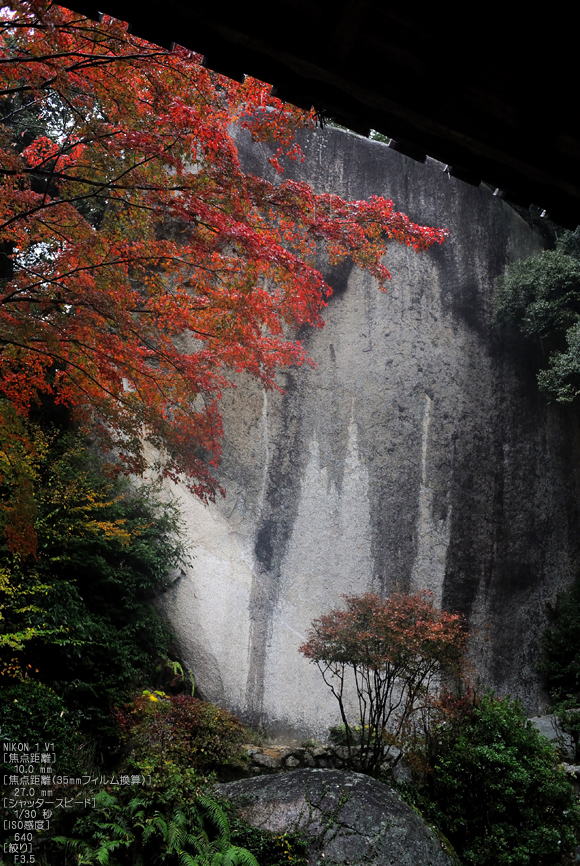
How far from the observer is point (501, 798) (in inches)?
217

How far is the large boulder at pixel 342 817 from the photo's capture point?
4535mm

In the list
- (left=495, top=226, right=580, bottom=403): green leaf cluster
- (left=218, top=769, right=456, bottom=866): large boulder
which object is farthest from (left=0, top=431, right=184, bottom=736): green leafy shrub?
(left=495, top=226, right=580, bottom=403): green leaf cluster

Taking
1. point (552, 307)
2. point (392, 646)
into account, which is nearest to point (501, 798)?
point (392, 646)

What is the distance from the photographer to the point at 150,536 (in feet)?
27.4

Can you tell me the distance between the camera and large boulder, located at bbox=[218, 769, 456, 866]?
179 inches

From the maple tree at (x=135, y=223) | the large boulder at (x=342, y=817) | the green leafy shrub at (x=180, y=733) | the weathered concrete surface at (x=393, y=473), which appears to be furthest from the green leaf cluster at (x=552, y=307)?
the green leafy shrub at (x=180, y=733)

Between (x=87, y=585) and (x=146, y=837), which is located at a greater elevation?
(x=87, y=585)

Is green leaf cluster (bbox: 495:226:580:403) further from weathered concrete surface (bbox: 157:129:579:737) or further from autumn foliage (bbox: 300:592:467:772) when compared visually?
autumn foliage (bbox: 300:592:467:772)

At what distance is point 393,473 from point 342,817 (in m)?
7.12

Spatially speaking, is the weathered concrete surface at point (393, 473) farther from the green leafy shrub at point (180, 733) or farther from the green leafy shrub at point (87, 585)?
the green leafy shrub at point (180, 733)

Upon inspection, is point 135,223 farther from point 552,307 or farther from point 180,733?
point 552,307

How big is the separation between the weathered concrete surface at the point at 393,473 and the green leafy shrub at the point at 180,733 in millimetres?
2138

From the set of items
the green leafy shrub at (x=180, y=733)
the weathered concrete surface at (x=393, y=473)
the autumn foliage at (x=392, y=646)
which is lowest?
the green leafy shrub at (x=180, y=733)

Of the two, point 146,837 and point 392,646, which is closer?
point 146,837
